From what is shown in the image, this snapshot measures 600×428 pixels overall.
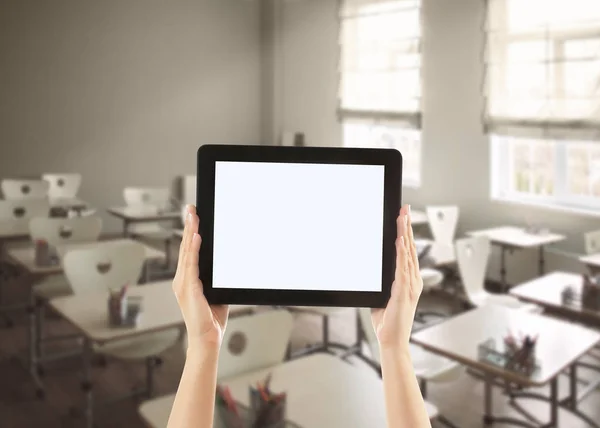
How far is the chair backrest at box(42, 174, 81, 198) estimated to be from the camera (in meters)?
6.84

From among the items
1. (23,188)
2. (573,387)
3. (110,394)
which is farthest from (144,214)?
(573,387)

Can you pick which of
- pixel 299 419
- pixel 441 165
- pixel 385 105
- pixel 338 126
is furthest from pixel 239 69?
pixel 299 419

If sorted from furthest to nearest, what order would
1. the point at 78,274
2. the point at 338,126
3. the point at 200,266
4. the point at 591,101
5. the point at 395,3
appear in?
the point at 338,126
the point at 395,3
the point at 591,101
the point at 78,274
the point at 200,266

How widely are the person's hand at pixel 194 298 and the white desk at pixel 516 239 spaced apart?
13.7ft

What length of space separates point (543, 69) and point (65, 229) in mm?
4105

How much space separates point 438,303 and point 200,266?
4.87m

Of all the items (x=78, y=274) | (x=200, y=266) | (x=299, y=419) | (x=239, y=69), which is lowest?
(x=299, y=419)

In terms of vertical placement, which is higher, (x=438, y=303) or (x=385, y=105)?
(x=385, y=105)

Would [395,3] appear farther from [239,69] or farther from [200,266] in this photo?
[200,266]

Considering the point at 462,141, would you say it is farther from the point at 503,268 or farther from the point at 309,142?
the point at 309,142

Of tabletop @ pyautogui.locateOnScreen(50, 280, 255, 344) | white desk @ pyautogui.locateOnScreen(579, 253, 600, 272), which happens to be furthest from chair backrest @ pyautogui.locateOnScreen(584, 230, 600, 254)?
tabletop @ pyautogui.locateOnScreen(50, 280, 255, 344)

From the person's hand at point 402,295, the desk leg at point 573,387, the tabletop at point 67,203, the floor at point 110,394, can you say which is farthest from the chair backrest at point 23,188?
the person's hand at point 402,295

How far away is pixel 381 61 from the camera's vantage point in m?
6.84

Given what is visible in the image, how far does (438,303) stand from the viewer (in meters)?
5.40
